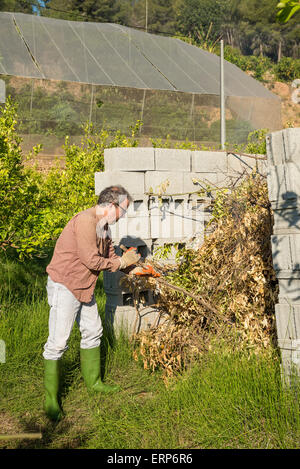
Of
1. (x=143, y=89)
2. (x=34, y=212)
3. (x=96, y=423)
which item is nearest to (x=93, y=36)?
(x=143, y=89)

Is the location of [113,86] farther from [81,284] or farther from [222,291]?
[81,284]

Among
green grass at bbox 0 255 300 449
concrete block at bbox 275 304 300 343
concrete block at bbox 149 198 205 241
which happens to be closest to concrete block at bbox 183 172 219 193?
concrete block at bbox 149 198 205 241

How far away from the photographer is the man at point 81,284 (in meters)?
3.46

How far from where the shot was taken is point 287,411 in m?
2.64

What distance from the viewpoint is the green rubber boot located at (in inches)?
144

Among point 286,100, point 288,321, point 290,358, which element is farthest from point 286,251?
point 286,100

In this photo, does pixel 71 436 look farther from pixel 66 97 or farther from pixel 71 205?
pixel 66 97

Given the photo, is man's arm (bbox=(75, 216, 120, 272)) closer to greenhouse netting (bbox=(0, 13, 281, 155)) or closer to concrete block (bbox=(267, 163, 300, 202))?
concrete block (bbox=(267, 163, 300, 202))

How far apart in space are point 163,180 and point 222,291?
1.16 meters

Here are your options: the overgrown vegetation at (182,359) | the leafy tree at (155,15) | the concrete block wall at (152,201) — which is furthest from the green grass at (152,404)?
the leafy tree at (155,15)

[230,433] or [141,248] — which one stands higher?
[141,248]

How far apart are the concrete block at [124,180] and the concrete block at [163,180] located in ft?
0.18

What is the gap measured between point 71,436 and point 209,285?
1.65 meters

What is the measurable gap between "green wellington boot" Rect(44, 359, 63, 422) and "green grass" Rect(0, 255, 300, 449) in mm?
78
